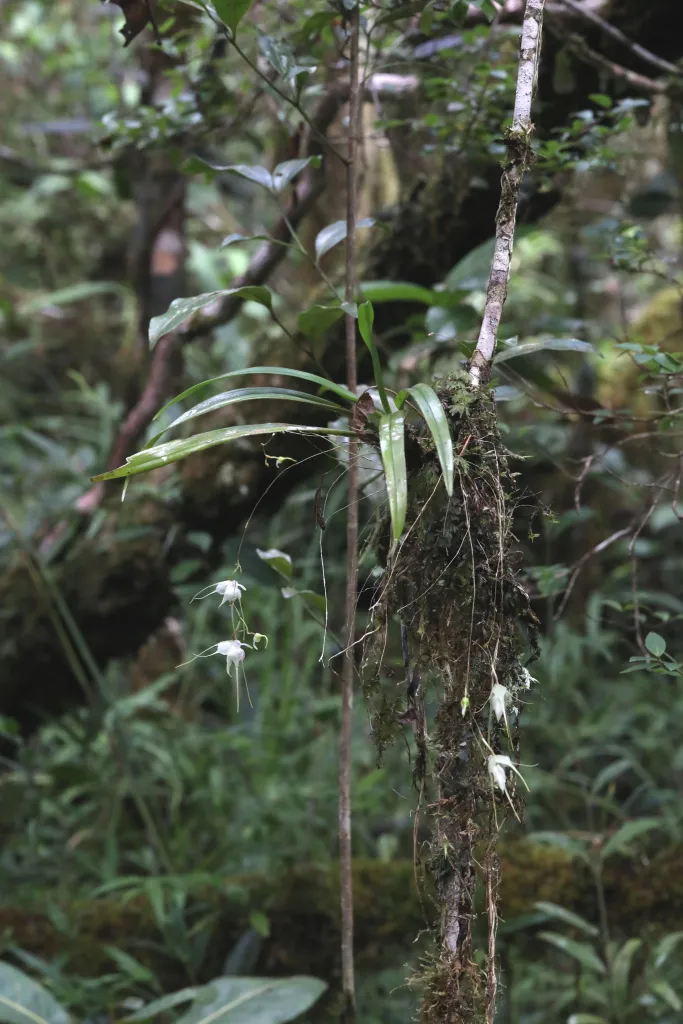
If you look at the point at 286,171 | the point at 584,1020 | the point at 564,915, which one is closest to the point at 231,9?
the point at 286,171

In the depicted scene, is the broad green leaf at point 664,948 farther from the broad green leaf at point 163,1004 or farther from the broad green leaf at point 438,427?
the broad green leaf at point 438,427

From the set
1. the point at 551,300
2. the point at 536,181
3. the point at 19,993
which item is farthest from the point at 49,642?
the point at 551,300

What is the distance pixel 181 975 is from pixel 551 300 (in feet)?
10.3

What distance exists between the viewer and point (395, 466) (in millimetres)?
754

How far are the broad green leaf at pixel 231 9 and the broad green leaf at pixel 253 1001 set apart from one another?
4.75 ft

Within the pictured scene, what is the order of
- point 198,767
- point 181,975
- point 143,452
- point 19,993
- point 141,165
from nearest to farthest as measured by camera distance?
point 143,452 → point 19,993 → point 181,975 → point 198,767 → point 141,165

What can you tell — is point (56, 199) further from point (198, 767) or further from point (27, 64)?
point (198, 767)

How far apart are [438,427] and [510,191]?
321 mm

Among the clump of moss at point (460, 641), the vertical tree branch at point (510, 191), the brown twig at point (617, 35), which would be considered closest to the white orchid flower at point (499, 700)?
the clump of moss at point (460, 641)

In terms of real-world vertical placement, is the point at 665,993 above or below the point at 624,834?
below

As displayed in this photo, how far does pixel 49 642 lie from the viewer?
2035 mm

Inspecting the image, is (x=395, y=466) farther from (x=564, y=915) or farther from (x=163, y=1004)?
(x=564, y=915)

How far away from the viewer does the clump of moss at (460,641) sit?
84cm

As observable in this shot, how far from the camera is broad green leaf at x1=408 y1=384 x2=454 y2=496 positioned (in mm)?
724
